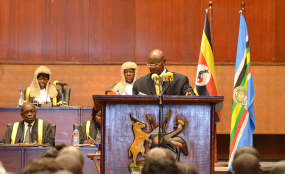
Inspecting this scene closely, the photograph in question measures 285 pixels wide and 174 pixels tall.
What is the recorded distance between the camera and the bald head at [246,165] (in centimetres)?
206

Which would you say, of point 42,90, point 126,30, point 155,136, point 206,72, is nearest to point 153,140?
point 155,136

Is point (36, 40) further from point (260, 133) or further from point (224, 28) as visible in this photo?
point (260, 133)

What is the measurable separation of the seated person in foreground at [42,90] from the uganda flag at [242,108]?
4.10 meters

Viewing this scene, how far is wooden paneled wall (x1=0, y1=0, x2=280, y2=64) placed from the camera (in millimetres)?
9523

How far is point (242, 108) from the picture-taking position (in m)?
5.78

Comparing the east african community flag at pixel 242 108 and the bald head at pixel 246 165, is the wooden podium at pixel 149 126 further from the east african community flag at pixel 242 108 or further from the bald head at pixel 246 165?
the east african community flag at pixel 242 108

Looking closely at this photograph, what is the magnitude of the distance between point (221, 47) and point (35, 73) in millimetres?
4122

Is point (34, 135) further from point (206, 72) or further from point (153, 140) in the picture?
point (153, 140)

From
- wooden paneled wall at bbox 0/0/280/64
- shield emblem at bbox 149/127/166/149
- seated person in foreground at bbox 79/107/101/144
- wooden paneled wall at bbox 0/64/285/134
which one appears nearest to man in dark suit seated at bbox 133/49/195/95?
shield emblem at bbox 149/127/166/149

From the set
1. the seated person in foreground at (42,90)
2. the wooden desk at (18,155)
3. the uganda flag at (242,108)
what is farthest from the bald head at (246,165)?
the seated person in foreground at (42,90)

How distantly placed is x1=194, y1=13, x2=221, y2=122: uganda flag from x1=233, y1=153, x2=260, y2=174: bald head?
436cm

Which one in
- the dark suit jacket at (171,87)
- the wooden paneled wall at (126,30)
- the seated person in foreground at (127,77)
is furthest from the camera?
the wooden paneled wall at (126,30)

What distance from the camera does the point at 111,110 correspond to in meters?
3.70

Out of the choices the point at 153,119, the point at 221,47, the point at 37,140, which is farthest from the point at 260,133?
the point at 153,119
